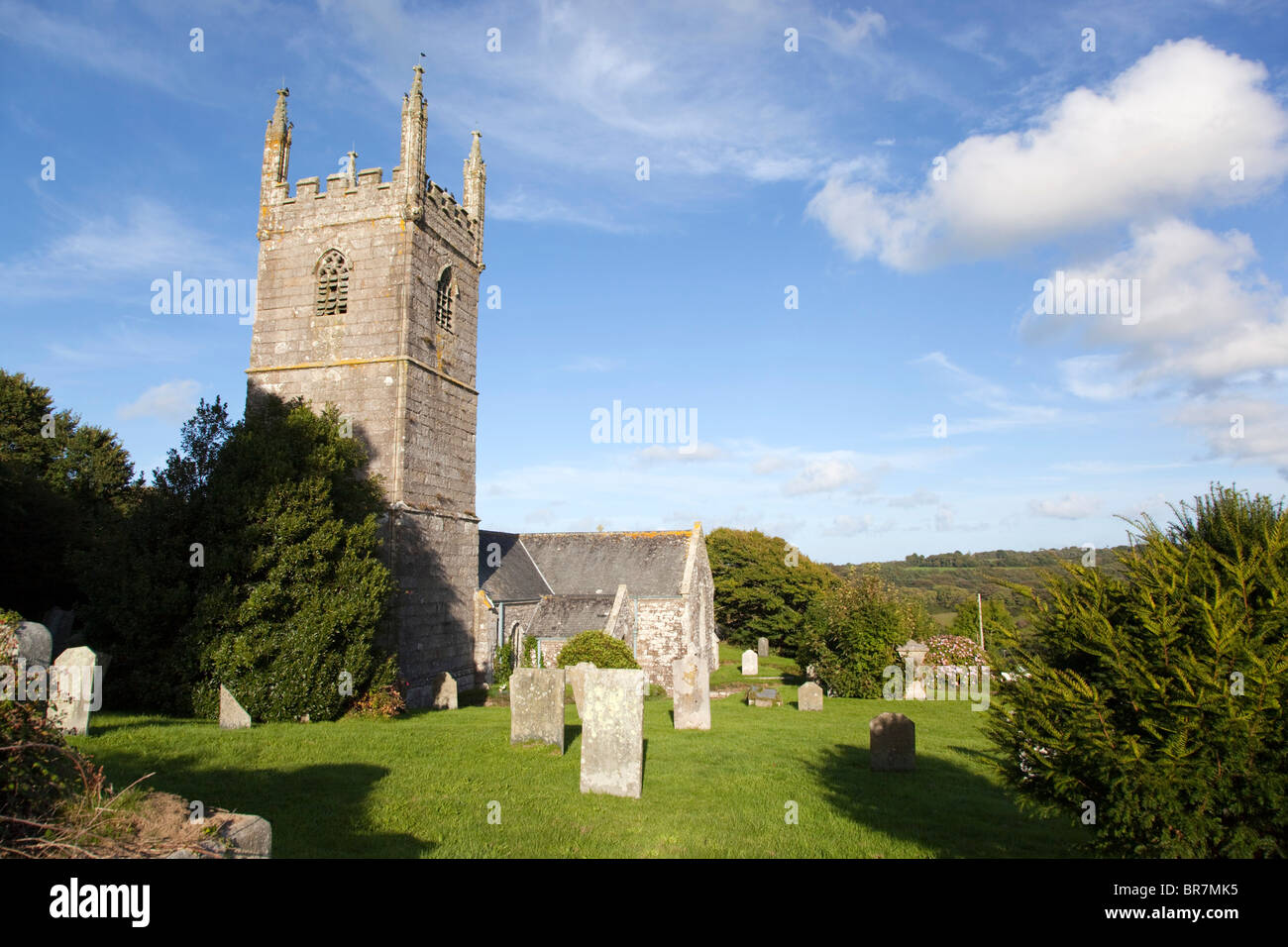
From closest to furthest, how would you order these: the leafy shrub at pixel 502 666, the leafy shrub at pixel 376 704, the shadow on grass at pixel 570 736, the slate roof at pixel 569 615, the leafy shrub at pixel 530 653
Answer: the shadow on grass at pixel 570 736
the leafy shrub at pixel 376 704
the leafy shrub at pixel 502 666
the leafy shrub at pixel 530 653
the slate roof at pixel 569 615

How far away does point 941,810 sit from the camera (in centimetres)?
895

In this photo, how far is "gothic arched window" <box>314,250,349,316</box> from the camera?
2103 cm

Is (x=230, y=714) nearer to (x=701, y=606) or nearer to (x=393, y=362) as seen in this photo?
(x=393, y=362)

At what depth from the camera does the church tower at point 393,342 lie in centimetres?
2014

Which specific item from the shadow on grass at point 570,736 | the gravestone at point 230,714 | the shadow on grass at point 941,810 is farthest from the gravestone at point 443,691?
the shadow on grass at point 941,810

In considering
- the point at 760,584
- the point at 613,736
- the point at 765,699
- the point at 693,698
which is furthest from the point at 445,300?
the point at 760,584

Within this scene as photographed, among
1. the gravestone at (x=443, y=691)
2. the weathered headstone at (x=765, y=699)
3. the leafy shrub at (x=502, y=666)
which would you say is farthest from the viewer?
the leafy shrub at (x=502, y=666)

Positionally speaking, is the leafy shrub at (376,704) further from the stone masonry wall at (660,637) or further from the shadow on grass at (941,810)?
the stone masonry wall at (660,637)

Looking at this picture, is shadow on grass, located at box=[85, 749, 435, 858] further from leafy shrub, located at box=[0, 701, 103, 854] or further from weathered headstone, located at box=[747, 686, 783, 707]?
weathered headstone, located at box=[747, 686, 783, 707]

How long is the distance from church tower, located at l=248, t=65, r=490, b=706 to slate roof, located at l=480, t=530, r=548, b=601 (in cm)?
391

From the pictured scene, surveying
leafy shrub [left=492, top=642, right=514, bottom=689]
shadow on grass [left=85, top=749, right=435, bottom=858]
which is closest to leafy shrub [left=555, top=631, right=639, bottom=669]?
leafy shrub [left=492, top=642, right=514, bottom=689]

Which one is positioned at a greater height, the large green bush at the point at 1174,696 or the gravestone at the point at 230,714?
the large green bush at the point at 1174,696

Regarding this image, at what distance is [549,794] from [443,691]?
11883 mm

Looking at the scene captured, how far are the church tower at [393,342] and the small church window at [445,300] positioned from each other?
0.13 feet
